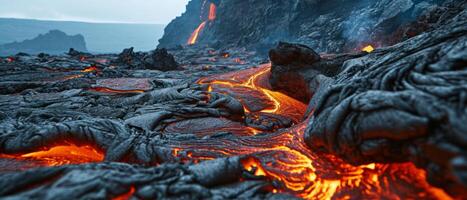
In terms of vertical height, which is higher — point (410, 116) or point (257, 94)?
point (410, 116)

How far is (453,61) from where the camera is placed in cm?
298

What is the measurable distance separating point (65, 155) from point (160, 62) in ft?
46.0

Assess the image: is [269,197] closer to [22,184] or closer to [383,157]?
[383,157]

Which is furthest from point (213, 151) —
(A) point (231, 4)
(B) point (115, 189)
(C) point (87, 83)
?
(A) point (231, 4)

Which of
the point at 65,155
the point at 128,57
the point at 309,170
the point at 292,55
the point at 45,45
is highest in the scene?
the point at 292,55

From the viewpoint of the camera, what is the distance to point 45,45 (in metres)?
91.3

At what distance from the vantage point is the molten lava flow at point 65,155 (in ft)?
14.2

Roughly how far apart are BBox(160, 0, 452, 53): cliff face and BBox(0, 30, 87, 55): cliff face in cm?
6498

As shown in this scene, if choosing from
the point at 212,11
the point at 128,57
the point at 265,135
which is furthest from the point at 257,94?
the point at 212,11

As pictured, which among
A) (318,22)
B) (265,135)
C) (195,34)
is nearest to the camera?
(265,135)

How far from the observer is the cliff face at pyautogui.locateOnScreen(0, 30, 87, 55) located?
86125 mm

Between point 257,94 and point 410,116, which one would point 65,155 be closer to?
point 410,116

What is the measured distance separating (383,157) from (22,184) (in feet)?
12.0

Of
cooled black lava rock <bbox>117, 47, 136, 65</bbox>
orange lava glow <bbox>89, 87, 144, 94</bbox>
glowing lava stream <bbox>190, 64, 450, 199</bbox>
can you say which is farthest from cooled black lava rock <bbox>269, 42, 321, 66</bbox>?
cooled black lava rock <bbox>117, 47, 136, 65</bbox>
